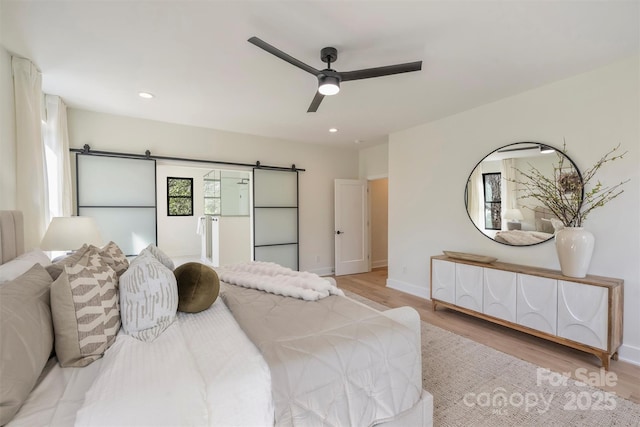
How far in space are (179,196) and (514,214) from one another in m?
7.10

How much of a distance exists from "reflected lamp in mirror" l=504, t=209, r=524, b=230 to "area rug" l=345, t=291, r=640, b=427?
142 cm

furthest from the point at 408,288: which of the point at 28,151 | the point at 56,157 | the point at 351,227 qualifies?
the point at 56,157

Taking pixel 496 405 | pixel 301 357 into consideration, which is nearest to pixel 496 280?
pixel 496 405

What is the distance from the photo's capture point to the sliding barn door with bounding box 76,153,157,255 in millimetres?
3518

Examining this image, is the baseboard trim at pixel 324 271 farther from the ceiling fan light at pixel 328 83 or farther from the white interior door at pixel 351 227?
the ceiling fan light at pixel 328 83

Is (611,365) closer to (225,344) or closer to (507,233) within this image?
(507,233)

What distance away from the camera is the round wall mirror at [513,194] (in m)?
2.85

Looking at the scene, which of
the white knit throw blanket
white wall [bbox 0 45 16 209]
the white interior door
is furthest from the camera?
the white interior door

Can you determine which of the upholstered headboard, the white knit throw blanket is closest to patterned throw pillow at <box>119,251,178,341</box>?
the white knit throw blanket

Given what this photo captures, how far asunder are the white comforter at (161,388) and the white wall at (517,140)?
3.19 meters

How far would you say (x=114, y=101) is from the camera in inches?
126

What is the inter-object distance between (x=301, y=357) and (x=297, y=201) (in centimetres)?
406

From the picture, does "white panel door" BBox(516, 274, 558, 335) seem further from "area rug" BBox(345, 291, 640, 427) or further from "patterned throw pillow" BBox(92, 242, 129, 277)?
"patterned throw pillow" BBox(92, 242, 129, 277)

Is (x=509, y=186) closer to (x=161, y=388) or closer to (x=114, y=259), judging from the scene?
(x=161, y=388)
